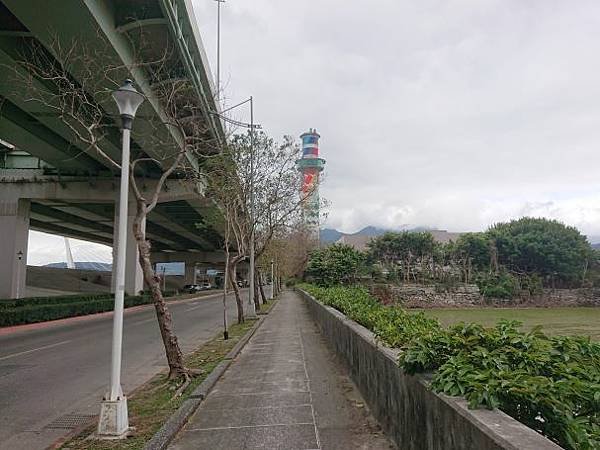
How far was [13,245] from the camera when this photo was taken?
33.4 metres

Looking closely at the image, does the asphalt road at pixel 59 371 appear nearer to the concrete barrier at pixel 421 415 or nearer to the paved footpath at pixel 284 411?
the paved footpath at pixel 284 411

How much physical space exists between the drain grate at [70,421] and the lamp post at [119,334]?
115 cm

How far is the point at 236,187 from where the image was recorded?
1905 centimetres

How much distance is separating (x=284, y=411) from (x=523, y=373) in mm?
4215

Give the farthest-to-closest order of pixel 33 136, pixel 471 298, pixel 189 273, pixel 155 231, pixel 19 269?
pixel 189 273
pixel 155 231
pixel 471 298
pixel 19 269
pixel 33 136

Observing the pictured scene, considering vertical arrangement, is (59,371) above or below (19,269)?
below

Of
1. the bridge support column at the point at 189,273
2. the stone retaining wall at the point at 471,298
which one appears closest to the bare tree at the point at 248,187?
the stone retaining wall at the point at 471,298

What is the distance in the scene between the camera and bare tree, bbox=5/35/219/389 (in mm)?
8828

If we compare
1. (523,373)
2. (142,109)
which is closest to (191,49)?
(142,109)

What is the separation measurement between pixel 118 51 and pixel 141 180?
813 inches

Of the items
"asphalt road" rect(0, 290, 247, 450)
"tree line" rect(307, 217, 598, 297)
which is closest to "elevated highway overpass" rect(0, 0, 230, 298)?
"asphalt road" rect(0, 290, 247, 450)

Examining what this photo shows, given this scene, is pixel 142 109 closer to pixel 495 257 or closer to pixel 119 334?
pixel 119 334

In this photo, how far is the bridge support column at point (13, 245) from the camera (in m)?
32.8

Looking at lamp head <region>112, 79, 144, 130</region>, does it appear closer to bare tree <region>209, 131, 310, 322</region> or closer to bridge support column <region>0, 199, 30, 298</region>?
bare tree <region>209, 131, 310, 322</region>
